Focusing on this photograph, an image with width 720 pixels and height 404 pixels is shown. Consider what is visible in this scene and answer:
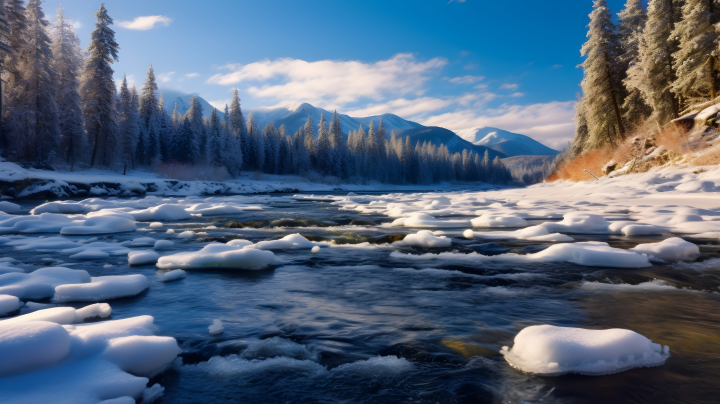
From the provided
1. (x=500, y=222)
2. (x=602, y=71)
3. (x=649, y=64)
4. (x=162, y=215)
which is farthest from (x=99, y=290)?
(x=602, y=71)

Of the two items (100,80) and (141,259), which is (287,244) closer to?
(141,259)

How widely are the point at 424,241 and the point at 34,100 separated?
36.0 m

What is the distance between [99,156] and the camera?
39.8 meters

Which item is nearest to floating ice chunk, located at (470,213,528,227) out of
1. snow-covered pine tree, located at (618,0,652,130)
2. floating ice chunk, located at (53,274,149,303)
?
floating ice chunk, located at (53,274,149,303)

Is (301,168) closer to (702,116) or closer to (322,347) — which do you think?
(702,116)

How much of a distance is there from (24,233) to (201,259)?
6405mm

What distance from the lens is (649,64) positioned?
21125 millimetres

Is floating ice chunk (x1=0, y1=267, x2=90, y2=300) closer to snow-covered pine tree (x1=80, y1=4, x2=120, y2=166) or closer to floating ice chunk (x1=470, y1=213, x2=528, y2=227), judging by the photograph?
floating ice chunk (x1=470, y1=213, x2=528, y2=227)

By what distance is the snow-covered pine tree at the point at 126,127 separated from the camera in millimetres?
39812

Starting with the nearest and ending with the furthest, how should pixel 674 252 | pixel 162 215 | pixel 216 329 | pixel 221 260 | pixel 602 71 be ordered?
pixel 216 329, pixel 674 252, pixel 221 260, pixel 162 215, pixel 602 71

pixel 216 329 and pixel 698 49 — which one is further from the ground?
pixel 698 49

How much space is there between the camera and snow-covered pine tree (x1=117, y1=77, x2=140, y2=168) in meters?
39.8

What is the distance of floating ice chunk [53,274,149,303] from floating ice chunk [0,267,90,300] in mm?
271

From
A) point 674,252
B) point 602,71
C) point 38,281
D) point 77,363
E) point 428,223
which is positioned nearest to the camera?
point 77,363
